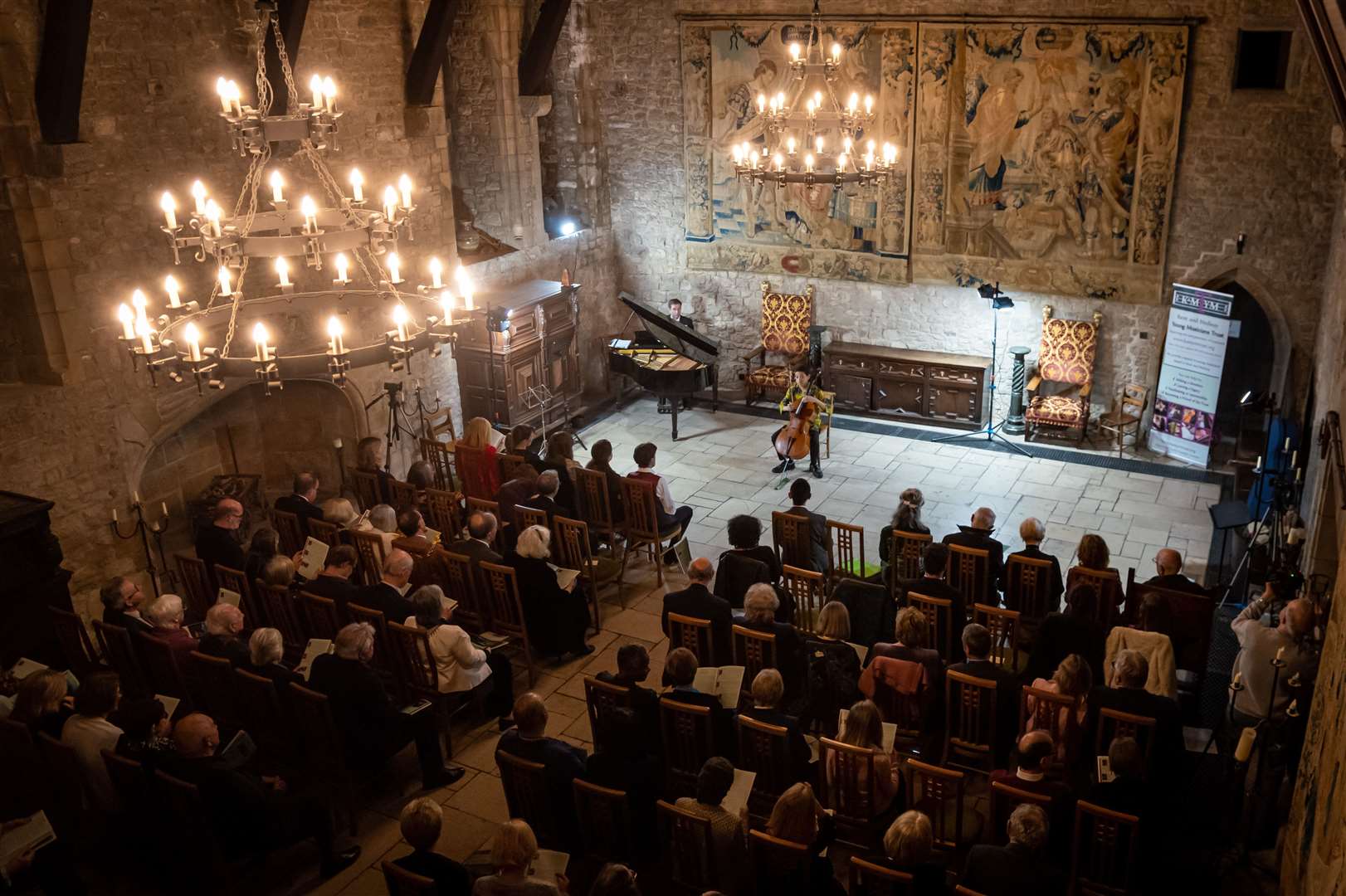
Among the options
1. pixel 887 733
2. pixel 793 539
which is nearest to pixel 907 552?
pixel 793 539

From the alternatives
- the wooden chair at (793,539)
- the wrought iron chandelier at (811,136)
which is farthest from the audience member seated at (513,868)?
the wrought iron chandelier at (811,136)

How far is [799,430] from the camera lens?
1125 cm

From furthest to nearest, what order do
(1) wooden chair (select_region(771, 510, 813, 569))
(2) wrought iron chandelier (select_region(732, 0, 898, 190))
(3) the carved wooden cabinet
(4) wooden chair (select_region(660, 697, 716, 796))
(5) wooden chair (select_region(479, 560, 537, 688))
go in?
(3) the carved wooden cabinet → (1) wooden chair (select_region(771, 510, 813, 569)) → (2) wrought iron chandelier (select_region(732, 0, 898, 190)) → (5) wooden chair (select_region(479, 560, 537, 688)) → (4) wooden chair (select_region(660, 697, 716, 796))

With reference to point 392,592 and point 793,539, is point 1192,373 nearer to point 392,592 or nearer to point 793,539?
point 793,539

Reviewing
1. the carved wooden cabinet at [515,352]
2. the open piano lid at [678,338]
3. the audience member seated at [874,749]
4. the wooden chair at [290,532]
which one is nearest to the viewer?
the audience member seated at [874,749]

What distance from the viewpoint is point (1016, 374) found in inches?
485

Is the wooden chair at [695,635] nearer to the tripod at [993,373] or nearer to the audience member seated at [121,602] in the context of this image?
the audience member seated at [121,602]

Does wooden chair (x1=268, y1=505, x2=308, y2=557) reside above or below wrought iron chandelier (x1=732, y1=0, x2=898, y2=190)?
below

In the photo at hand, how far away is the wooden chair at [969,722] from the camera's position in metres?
5.55

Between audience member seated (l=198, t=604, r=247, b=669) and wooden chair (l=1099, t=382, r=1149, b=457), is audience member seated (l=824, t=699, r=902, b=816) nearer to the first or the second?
audience member seated (l=198, t=604, r=247, b=669)

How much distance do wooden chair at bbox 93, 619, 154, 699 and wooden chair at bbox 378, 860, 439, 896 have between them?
293 centimetres

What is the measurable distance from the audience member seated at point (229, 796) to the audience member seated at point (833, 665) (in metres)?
2.82

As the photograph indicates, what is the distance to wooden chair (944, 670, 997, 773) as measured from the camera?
219 inches

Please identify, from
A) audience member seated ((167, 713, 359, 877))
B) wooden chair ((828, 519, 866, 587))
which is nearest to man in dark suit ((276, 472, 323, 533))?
audience member seated ((167, 713, 359, 877))
